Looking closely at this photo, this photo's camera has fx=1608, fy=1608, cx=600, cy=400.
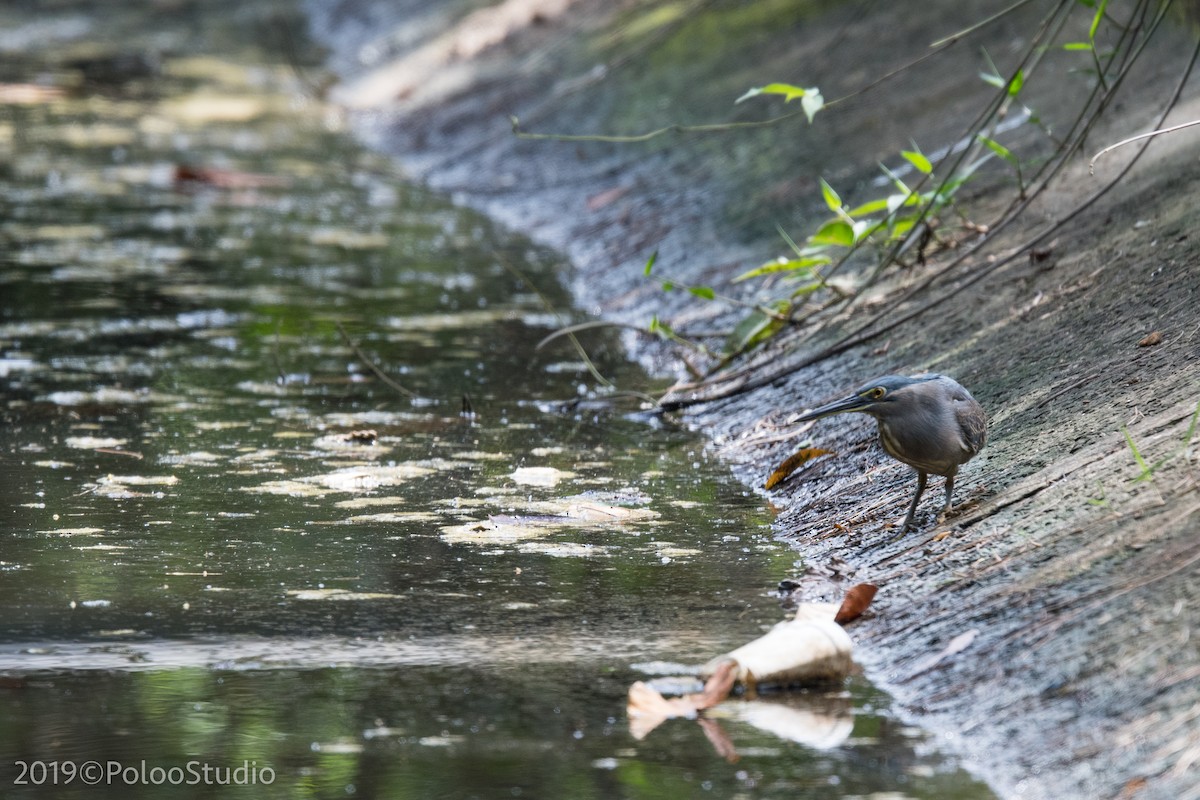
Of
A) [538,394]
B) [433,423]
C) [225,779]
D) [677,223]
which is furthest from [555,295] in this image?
[225,779]

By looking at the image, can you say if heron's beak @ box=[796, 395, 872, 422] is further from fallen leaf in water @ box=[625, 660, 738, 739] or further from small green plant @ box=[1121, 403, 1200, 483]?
fallen leaf in water @ box=[625, 660, 738, 739]

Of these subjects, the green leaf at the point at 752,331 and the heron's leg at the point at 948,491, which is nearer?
the heron's leg at the point at 948,491

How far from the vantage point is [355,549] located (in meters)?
4.76

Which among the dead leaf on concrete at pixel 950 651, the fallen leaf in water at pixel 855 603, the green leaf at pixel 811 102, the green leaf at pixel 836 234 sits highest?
the green leaf at pixel 811 102

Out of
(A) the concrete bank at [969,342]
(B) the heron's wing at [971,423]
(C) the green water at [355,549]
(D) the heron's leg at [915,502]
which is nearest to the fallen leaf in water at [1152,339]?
(A) the concrete bank at [969,342]

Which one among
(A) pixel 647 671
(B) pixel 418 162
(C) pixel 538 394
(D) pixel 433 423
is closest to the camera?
(A) pixel 647 671

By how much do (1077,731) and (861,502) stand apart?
186cm

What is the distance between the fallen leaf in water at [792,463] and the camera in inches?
217

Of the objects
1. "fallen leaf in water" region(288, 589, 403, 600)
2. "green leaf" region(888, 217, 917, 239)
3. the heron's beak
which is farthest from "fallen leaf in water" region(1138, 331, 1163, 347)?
"fallen leaf in water" region(288, 589, 403, 600)

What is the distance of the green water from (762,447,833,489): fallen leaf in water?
0.16 meters

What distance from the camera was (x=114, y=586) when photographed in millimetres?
4375

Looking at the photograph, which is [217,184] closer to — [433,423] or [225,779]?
[433,423]

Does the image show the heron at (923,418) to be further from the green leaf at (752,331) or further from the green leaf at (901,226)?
the green leaf at (752,331)

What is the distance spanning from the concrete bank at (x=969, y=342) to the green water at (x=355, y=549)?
0.24 meters
